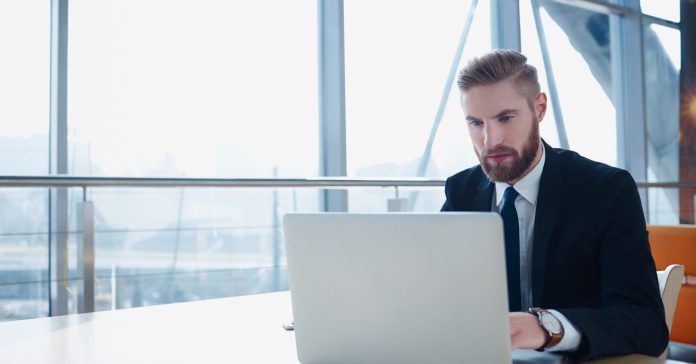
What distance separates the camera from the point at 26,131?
11.0ft

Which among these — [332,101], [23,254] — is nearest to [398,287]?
[23,254]

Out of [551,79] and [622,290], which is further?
[551,79]

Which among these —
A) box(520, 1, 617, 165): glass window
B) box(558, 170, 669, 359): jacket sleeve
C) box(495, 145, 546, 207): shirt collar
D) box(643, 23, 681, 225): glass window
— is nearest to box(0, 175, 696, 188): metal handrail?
box(495, 145, 546, 207): shirt collar

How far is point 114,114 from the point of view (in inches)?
152

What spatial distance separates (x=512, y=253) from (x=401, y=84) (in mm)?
3760

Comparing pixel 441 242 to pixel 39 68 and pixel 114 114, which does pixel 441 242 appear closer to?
pixel 39 68

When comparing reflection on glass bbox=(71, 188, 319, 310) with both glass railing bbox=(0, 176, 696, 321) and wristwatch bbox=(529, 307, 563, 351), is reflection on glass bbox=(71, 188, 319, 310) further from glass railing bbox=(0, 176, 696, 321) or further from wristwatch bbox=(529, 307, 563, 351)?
wristwatch bbox=(529, 307, 563, 351)

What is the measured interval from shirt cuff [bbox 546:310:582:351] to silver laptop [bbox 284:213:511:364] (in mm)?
198

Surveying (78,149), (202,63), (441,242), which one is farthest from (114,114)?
(441,242)

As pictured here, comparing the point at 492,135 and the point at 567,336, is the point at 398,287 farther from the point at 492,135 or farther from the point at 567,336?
the point at 492,135

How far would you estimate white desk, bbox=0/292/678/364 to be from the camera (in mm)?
1012

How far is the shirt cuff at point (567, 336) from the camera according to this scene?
3.21 feet

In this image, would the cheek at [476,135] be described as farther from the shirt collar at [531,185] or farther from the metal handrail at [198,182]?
the metal handrail at [198,182]

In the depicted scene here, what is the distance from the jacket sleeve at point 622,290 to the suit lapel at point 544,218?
82 mm
